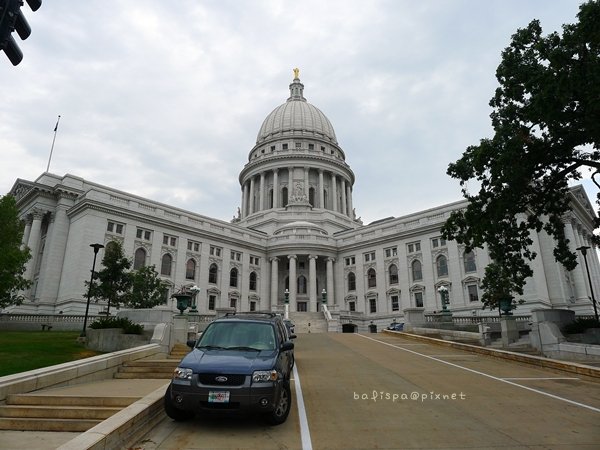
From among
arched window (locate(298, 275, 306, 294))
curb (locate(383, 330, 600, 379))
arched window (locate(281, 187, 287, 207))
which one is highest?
arched window (locate(281, 187, 287, 207))

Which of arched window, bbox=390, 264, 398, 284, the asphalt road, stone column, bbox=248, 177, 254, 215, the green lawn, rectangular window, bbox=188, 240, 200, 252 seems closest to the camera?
the asphalt road

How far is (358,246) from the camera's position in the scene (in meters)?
63.5

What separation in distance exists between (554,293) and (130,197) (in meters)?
53.3

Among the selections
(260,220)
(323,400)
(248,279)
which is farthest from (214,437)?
(260,220)

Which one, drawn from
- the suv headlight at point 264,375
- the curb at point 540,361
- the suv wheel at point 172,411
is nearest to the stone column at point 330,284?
the curb at point 540,361

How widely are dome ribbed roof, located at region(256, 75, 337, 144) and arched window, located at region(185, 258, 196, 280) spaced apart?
4174 cm

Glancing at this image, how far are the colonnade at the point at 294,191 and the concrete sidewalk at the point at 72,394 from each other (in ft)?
219

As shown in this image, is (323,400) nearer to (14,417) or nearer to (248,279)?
(14,417)

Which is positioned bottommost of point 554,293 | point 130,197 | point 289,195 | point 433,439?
point 433,439

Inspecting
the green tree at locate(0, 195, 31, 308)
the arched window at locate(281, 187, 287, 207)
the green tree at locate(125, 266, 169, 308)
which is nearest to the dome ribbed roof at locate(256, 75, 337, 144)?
the arched window at locate(281, 187, 287, 207)

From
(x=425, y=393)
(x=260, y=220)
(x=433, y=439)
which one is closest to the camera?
(x=433, y=439)

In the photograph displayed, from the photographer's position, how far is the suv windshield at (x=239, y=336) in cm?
880

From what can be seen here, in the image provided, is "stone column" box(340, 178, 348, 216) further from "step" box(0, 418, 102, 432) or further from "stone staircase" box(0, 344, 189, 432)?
"step" box(0, 418, 102, 432)

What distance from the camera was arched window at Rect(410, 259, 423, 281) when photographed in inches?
2199
